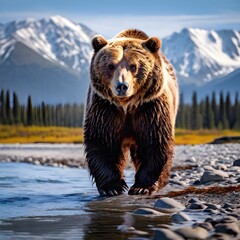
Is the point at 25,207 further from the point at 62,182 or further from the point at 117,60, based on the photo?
the point at 62,182

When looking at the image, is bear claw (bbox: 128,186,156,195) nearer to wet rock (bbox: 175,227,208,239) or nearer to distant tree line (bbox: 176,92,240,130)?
wet rock (bbox: 175,227,208,239)

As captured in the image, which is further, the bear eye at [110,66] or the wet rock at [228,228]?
the bear eye at [110,66]

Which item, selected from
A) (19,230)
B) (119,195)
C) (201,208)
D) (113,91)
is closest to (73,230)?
(19,230)

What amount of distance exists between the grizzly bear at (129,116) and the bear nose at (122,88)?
0.10 meters

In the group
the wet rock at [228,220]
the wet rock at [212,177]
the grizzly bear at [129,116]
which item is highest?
the grizzly bear at [129,116]

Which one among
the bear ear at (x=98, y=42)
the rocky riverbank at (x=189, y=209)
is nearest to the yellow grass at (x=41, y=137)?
the rocky riverbank at (x=189, y=209)

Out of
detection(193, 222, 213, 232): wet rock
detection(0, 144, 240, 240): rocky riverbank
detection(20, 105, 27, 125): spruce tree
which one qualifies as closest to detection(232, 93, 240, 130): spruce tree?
detection(20, 105, 27, 125): spruce tree

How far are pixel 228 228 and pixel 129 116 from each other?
3464mm

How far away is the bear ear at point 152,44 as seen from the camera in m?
9.23

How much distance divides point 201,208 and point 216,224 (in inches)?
59.2

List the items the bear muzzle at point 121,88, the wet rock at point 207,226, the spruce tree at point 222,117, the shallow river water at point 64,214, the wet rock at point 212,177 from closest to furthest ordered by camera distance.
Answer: the wet rock at point 207,226, the shallow river water at point 64,214, the bear muzzle at point 121,88, the wet rock at point 212,177, the spruce tree at point 222,117

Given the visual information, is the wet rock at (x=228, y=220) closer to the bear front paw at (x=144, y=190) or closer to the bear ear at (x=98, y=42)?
the bear front paw at (x=144, y=190)

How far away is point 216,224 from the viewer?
6.34m

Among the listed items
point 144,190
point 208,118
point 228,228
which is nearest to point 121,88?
point 144,190
